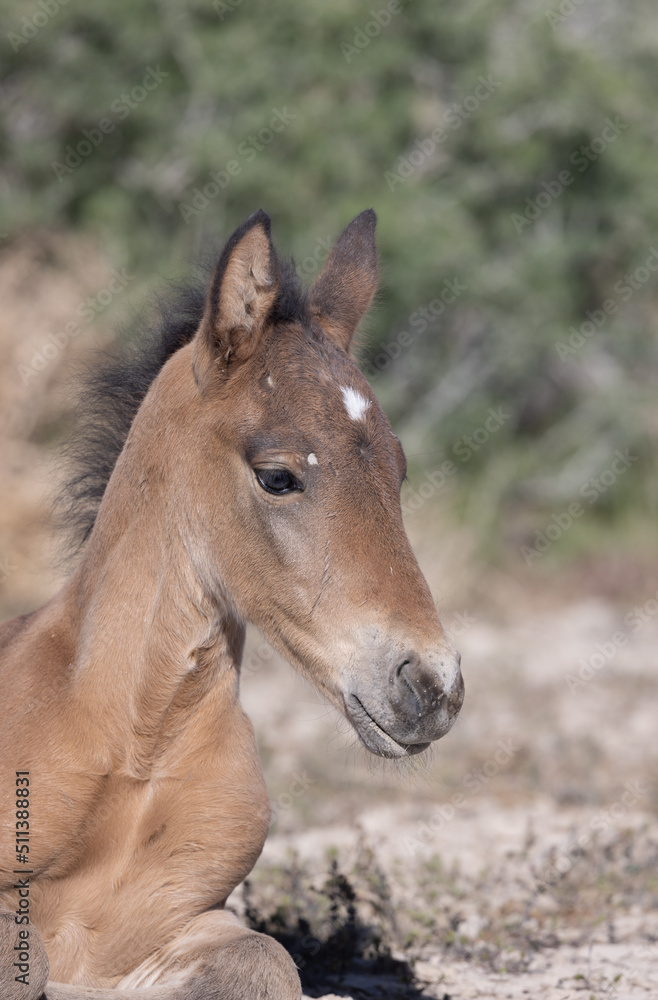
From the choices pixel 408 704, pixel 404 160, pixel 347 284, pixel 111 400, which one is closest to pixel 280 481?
pixel 408 704

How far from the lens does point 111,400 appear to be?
4.01m

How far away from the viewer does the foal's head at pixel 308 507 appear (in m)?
2.88

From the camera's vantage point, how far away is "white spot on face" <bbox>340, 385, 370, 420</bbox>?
3203mm

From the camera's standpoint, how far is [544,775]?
7473 mm

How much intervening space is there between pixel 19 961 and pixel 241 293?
6.56 feet

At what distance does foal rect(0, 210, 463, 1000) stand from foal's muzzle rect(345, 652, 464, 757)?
0.01 meters

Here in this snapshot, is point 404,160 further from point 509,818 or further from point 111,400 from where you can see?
point 111,400

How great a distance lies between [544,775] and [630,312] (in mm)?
9501

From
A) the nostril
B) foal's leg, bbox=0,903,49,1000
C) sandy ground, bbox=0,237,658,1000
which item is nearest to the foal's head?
the nostril

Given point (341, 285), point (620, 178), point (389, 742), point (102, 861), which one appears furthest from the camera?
point (620, 178)

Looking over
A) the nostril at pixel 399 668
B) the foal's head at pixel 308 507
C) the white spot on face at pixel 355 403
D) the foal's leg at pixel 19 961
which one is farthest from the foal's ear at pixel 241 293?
the foal's leg at pixel 19 961

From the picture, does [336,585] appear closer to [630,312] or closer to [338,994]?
[338,994]

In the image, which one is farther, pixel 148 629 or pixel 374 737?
pixel 148 629

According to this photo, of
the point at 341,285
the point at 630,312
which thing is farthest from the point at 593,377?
the point at 341,285
